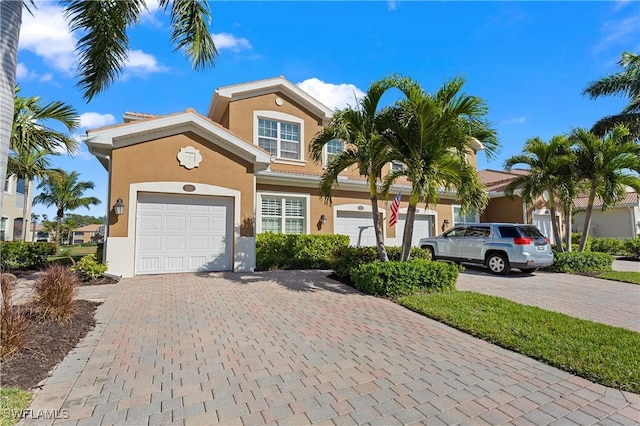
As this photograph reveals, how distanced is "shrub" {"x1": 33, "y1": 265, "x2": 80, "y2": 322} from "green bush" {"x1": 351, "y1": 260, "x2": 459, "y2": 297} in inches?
236

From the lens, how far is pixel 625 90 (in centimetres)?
1828

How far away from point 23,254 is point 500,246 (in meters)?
18.3

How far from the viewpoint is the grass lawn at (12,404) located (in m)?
2.70

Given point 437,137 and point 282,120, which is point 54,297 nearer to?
point 437,137

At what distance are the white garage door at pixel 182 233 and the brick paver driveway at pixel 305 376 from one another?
3975 mm

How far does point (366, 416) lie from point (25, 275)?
12750 millimetres

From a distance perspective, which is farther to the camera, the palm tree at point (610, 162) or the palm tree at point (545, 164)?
the palm tree at point (545, 164)

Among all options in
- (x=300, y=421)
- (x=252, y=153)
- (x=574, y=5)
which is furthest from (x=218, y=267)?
(x=574, y=5)

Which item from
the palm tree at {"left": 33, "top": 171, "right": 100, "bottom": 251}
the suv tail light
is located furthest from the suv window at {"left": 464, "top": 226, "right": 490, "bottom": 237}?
the palm tree at {"left": 33, "top": 171, "right": 100, "bottom": 251}

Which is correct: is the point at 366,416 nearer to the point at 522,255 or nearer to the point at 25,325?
the point at 25,325

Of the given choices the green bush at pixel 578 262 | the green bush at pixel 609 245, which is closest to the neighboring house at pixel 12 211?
the green bush at pixel 578 262

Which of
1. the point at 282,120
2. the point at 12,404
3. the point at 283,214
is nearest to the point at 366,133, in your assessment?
the point at 283,214

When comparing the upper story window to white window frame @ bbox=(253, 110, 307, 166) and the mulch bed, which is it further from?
the mulch bed

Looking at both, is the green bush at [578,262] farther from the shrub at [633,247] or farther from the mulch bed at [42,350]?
the mulch bed at [42,350]
